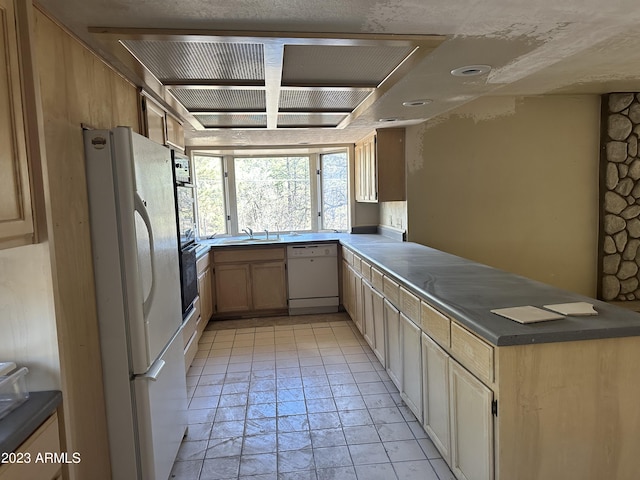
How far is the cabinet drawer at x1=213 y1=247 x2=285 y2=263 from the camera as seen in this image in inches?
180

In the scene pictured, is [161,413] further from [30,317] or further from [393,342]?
[393,342]

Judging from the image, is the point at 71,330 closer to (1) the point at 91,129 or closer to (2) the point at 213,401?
(1) the point at 91,129

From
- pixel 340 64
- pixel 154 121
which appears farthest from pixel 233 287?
pixel 340 64

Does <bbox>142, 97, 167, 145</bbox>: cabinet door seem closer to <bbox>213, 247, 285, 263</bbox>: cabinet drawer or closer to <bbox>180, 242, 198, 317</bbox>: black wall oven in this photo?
<bbox>180, 242, 198, 317</bbox>: black wall oven

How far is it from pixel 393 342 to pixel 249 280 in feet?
7.54

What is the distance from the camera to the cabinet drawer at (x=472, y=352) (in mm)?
1569

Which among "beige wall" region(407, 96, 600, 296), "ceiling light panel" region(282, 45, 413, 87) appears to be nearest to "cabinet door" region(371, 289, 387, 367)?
"beige wall" region(407, 96, 600, 296)

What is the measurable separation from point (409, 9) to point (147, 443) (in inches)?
82.1

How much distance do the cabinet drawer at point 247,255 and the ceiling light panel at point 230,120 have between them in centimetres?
150

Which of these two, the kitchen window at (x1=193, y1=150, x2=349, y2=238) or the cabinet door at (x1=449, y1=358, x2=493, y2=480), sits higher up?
the kitchen window at (x1=193, y1=150, x2=349, y2=238)

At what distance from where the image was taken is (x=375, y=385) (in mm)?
2990

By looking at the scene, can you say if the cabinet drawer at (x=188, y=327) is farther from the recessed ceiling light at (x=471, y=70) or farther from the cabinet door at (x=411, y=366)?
the recessed ceiling light at (x=471, y=70)

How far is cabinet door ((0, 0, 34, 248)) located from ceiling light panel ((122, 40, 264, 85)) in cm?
70

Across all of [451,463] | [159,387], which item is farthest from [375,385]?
[159,387]
